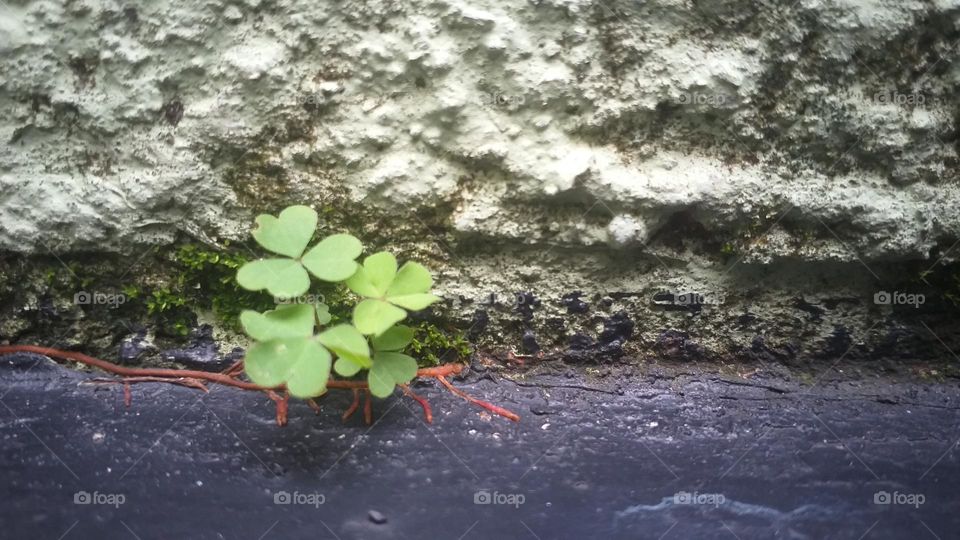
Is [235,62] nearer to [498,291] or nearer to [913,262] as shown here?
[498,291]

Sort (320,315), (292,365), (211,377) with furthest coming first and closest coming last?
(211,377)
(320,315)
(292,365)

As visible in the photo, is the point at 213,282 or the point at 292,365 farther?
the point at 213,282

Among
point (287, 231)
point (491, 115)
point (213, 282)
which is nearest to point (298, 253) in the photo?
point (287, 231)

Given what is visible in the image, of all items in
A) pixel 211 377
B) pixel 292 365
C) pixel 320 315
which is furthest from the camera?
pixel 211 377

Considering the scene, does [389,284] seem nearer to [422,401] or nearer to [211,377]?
[422,401]

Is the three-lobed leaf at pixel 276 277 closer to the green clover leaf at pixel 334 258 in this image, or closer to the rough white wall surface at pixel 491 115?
the green clover leaf at pixel 334 258

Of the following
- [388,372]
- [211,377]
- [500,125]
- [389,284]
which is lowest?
[211,377]

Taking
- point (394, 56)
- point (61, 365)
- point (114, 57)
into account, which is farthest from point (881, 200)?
point (61, 365)
